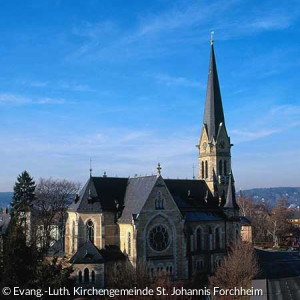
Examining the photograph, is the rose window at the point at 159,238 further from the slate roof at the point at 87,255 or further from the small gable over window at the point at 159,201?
the slate roof at the point at 87,255

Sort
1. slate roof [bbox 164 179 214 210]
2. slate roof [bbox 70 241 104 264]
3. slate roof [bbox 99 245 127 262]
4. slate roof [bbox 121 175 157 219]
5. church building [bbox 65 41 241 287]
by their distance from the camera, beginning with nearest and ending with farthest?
slate roof [bbox 70 241 104 264] < slate roof [bbox 99 245 127 262] < church building [bbox 65 41 241 287] < slate roof [bbox 121 175 157 219] < slate roof [bbox 164 179 214 210]

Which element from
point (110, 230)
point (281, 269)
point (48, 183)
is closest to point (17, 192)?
point (48, 183)

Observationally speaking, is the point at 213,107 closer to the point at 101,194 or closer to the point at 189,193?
the point at 189,193

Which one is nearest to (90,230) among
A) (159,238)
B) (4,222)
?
(159,238)

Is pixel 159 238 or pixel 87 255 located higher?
pixel 159 238

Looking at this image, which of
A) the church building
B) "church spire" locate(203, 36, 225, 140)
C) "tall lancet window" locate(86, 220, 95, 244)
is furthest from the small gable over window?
"church spire" locate(203, 36, 225, 140)

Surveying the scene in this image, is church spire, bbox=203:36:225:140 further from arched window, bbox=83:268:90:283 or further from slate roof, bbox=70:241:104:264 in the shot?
arched window, bbox=83:268:90:283

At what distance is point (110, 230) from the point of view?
5841cm

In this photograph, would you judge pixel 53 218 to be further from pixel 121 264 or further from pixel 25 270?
pixel 25 270

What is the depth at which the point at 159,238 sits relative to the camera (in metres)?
57.2

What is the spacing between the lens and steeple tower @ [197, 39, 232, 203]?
233 ft

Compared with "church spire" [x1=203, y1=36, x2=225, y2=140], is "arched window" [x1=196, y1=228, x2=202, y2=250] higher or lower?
lower

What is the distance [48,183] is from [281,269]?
1821 inches

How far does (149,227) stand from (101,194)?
26.7 feet
